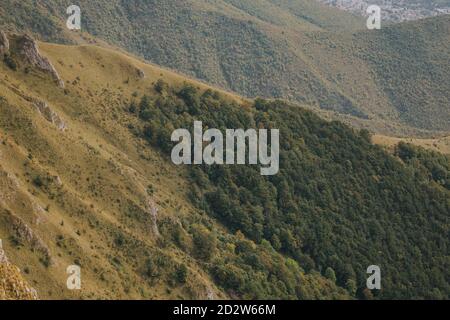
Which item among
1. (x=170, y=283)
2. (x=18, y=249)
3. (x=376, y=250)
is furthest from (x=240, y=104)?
(x=18, y=249)

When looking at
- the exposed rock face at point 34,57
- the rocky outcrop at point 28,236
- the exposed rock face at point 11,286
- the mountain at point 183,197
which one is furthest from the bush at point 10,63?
the exposed rock face at point 11,286

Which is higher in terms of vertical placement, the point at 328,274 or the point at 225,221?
the point at 225,221

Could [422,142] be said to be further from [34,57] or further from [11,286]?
[11,286]

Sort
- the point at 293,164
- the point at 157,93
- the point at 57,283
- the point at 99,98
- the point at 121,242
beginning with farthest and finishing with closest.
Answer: the point at 293,164 → the point at 157,93 → the point at 99,98 → the point at 121,242 → the point at 57,283

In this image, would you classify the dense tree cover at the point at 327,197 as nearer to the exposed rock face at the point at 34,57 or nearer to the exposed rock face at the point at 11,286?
the exposed rock face at the point at 34,57

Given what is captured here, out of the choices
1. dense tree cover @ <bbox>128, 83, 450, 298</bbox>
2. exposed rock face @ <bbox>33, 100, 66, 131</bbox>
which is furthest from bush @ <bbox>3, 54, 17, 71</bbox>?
dense tree cover @ <bbox>128, 83, 450, 298</bbox>

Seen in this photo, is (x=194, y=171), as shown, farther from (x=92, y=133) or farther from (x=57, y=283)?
(x=57, y=283)
